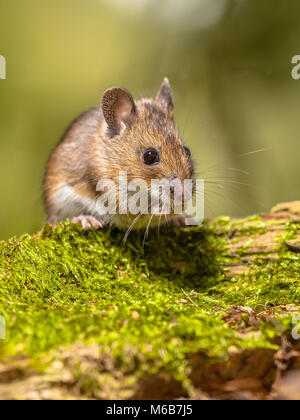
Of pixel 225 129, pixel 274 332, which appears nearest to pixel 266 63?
pixel 225 129

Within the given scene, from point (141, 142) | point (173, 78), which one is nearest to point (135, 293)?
point (141, 142)

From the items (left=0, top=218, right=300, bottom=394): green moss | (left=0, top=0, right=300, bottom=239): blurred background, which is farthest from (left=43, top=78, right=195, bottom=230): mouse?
(left=0, top=0, right=300, bottom=239): blurred background

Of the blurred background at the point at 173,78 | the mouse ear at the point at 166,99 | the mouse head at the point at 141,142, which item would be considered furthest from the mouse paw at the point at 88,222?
the blurred background at the point at 173,78

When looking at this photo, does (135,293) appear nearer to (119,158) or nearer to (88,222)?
(88,222)

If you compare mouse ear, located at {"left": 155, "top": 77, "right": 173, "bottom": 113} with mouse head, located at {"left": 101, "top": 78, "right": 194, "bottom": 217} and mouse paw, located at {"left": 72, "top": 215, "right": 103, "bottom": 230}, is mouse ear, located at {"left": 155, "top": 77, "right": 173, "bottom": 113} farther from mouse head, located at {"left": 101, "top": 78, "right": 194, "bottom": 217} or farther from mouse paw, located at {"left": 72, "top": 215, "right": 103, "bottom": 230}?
mouse paw, located at {"left": 72, "top": 215, "right": 103, "bottom": 230}

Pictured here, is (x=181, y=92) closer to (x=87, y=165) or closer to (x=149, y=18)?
(x=149, y=18)

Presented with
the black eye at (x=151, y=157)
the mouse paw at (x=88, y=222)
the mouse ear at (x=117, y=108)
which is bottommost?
the mouse paw at (x=88, y=222)

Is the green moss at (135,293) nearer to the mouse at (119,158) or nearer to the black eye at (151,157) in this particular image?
the mouse at (119,158)

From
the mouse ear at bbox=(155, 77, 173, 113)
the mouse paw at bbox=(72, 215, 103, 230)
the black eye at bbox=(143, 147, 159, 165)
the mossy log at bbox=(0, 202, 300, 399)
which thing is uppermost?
the mouse ear at bbox=(155, 77, 173, 113)

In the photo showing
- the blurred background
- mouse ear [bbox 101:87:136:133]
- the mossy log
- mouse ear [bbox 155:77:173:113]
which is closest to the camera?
the mossy log

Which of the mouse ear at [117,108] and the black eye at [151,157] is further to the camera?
the mouse ear at [117,108]
